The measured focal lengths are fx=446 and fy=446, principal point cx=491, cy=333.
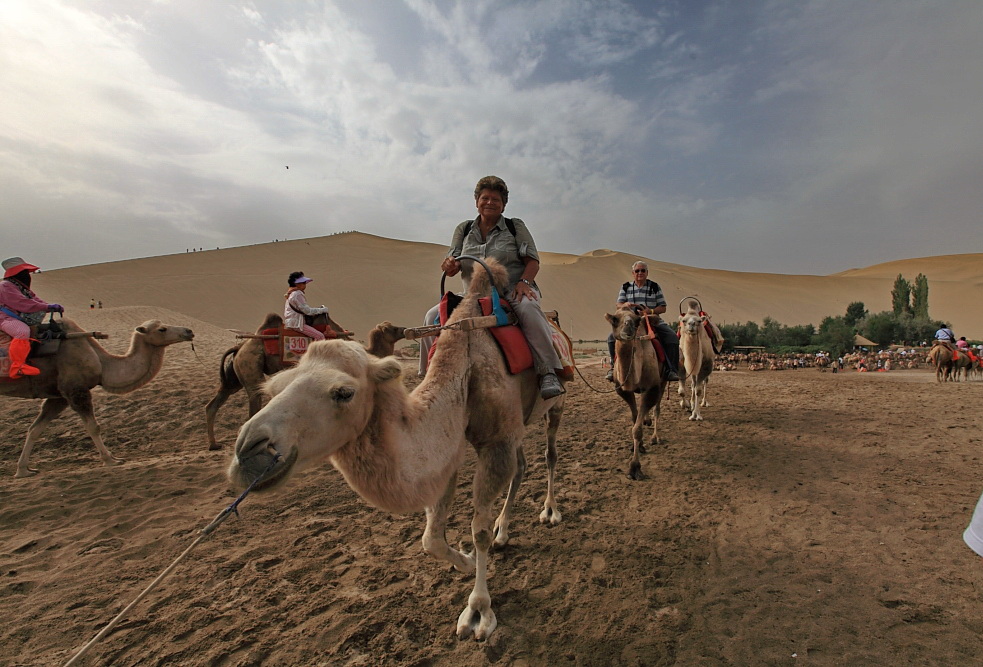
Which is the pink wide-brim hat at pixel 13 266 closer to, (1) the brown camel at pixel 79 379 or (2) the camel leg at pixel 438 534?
(1) the brown camel at pixel 79 379

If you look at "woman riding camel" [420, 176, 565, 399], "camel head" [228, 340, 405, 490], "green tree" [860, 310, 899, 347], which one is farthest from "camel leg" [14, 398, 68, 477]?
"green tree" [860, 310, 899, 347]

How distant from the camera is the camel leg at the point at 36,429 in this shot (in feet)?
18.6

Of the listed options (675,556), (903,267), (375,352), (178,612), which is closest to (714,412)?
(675,556)

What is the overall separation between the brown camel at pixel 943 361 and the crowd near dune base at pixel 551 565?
31.9 feet

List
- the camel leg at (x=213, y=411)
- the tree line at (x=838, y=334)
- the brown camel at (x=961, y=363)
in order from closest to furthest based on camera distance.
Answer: the camel leg at (x=213, y=411), the brown camel at (x=961, y=363), the tree line at (x=838, y=334)

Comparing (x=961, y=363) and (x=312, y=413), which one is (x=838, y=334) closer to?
(x=961, y=363)

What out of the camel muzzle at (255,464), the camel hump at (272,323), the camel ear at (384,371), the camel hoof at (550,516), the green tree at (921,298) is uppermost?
the green tree at (921,298)

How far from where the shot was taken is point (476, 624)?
2.83 meters

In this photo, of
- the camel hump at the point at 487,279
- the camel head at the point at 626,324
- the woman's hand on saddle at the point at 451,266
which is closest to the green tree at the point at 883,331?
the camel head at the point at 626,324

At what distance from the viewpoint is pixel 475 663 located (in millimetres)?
2549

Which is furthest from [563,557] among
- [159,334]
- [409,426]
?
[159,334]

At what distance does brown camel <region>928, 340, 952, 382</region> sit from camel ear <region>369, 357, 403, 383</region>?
712 inches

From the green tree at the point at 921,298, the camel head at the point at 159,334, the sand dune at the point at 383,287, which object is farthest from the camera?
the green tree at the point at 921,298

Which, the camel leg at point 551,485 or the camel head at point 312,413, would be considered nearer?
the camel head at point 312,413
